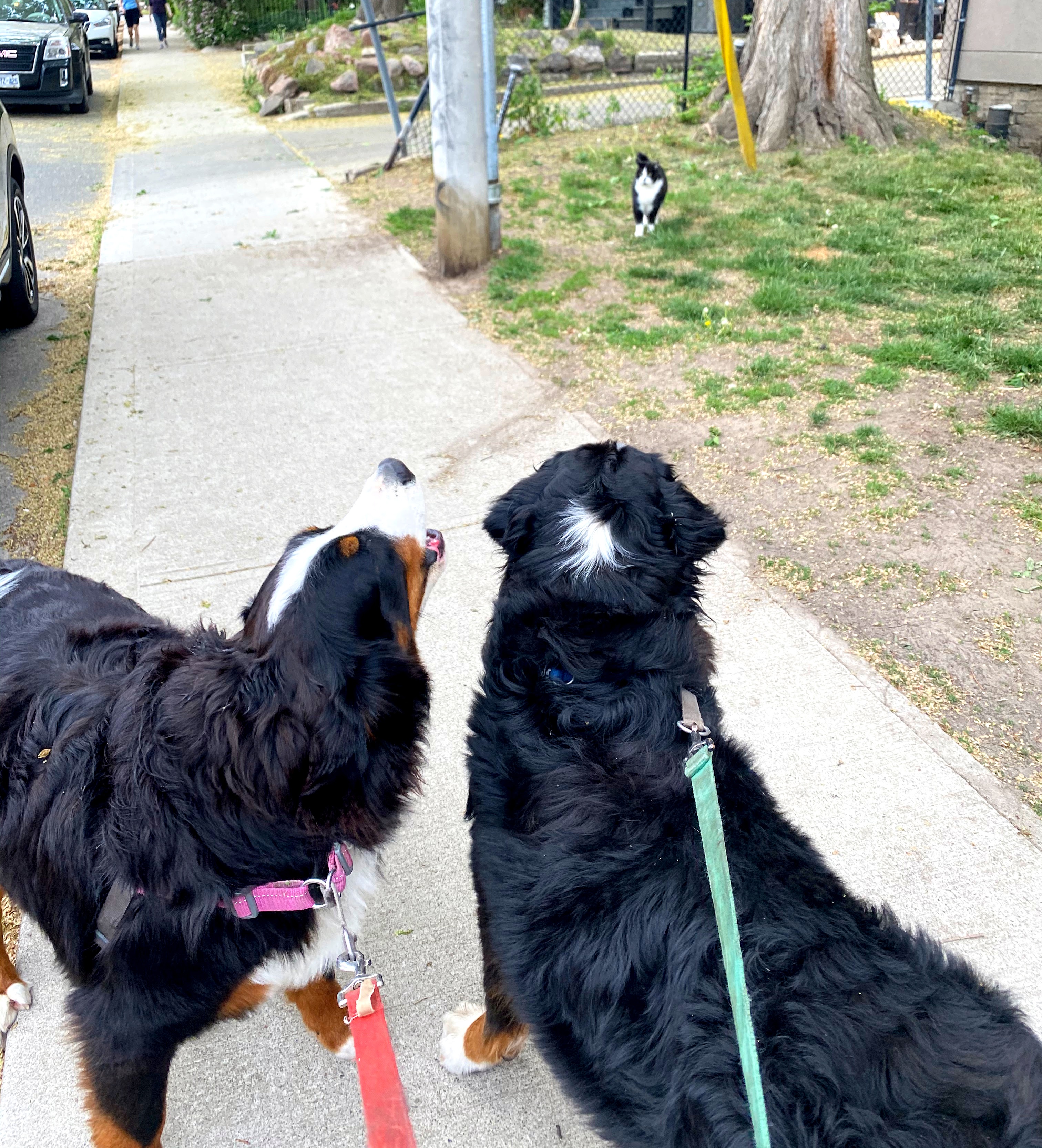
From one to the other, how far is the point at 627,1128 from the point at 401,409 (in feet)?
14.5

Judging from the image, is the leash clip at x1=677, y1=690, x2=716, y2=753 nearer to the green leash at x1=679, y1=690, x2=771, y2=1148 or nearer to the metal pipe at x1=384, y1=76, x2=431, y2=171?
the green leash at x1=679, y1=690, x2=771, y2=1148

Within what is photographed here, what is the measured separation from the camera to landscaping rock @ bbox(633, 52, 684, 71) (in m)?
15.9

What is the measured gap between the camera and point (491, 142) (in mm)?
7422

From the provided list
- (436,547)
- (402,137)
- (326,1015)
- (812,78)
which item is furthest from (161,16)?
(326,1015)

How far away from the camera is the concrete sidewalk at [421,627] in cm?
229

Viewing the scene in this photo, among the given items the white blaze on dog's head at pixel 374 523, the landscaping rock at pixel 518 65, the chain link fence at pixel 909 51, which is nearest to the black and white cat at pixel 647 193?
the landscaping rock at pixel 518 65

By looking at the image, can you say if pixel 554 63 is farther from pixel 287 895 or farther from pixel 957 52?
pixel 287 895

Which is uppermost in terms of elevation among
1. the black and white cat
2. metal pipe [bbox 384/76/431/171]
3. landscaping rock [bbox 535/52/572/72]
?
landscaping rock [bbox 535/52/572/72]

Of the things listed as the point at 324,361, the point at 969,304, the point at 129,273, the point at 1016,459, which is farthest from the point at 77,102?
the point at 1016,459

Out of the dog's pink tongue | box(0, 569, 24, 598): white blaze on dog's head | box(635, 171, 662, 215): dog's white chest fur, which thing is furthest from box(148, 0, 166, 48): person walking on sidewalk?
the dog's pink tongue

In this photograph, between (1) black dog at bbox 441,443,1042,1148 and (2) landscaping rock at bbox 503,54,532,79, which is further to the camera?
(2) landscaping rock at bbox 503,54,532,79

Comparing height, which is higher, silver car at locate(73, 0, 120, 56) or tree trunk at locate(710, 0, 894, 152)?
silver car at locate(73, 0, 120, 56)

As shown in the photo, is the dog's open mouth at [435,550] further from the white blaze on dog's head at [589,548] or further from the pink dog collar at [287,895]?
the pink dog collar at [287,895]

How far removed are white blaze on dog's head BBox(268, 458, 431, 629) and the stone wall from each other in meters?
10.9
